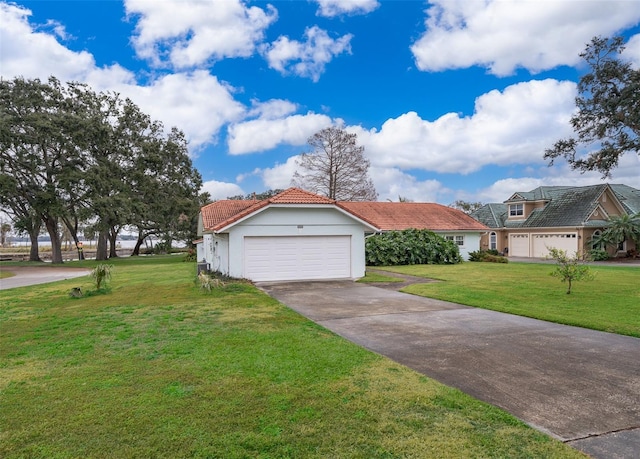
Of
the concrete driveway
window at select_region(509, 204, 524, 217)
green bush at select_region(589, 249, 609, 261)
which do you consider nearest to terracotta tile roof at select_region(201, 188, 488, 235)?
window at select_region(509, 204, 524, 217)

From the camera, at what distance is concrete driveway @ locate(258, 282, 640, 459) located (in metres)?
4.13

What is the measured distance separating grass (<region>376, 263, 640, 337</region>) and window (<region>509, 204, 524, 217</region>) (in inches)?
761

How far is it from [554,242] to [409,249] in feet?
47.5

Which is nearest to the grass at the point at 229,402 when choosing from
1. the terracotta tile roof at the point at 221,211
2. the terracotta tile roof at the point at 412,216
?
the terracotta tile roof at the point at 221,211

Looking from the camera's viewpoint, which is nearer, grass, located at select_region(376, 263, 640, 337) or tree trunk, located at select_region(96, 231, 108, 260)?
grass, located at select_region(376, 263, 640, 337)

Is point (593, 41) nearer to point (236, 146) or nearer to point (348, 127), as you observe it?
point (348, 127)

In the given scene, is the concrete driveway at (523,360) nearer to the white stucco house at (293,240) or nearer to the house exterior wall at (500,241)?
the white stucco house at (293,240)

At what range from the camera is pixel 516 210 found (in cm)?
3688

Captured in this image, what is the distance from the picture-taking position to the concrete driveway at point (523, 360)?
413 centimetres

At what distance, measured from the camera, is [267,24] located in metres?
18.0

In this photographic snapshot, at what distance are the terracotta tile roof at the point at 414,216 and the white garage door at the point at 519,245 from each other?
16.5 ft

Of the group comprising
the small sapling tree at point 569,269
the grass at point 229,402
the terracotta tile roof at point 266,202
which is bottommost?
the grass at point 229,402

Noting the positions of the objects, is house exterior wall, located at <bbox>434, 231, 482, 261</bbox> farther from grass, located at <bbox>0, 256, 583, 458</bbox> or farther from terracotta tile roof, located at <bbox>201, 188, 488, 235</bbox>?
grass, located at <bbox>0, 256, 583, 458</bbox>

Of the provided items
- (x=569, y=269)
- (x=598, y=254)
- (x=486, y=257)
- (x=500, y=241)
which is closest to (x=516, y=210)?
(x=500, y=241)
